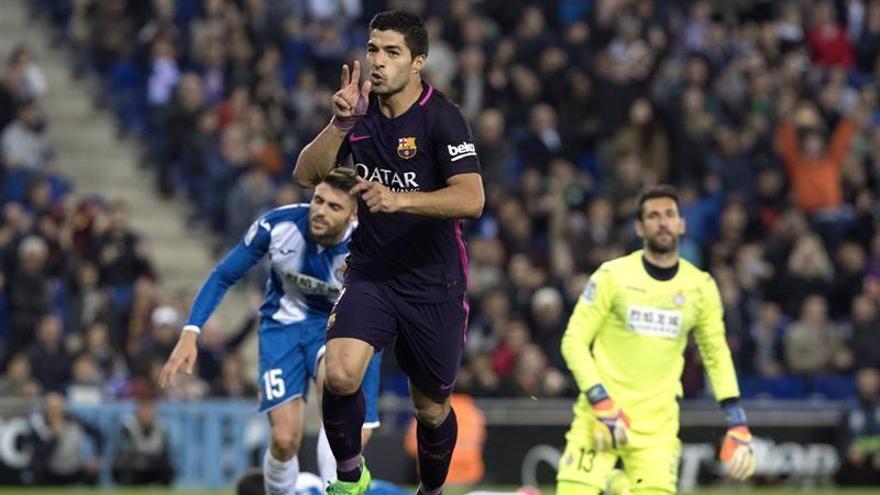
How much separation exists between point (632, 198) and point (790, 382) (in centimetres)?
293

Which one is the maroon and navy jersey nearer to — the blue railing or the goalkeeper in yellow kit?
the goalkeeper in yellow kit

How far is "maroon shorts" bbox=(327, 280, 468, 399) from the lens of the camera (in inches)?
397

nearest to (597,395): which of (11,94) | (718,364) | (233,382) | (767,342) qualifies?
(718,364)

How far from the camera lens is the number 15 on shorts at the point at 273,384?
40.1 ft

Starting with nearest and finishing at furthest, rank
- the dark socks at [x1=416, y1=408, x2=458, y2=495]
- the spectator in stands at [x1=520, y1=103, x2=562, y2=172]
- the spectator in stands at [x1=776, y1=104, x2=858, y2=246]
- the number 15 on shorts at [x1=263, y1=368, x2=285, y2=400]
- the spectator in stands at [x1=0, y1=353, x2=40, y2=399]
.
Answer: the dark socks at [x1=416, y1=408, x2=458, y2=495] < the number 15 on shorts at [x1=263, y1=368, x2=285, y2=400] < the spectator in stands at [x1=0, y1=353, x2=40, y2=399] < the spectator in stands at [x1=520, y1=103, x2=562, y2=172] < the spectator in stands at [x1=776, y1=104, x2=858, y2=246]

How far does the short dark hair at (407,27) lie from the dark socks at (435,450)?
2.06 metres

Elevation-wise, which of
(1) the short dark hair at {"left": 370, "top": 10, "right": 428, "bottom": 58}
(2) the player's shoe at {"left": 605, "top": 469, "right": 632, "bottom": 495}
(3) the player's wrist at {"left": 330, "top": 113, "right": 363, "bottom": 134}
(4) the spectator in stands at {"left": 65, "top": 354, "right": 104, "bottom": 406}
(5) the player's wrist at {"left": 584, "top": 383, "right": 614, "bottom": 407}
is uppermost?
(1) the short dark hair at {"left": 370, "top": 10, "right": 428, "bottom": 58}

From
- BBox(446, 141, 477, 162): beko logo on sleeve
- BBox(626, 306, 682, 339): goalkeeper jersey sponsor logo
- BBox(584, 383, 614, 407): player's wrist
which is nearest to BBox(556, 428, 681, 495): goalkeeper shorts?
BBox(584, 383, 614, 407): player's wrist

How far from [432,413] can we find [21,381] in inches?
396

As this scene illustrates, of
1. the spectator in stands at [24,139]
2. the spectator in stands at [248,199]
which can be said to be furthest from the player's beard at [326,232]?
the spectator in stands at [24,139]

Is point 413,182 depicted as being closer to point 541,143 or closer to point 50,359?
point 50,359

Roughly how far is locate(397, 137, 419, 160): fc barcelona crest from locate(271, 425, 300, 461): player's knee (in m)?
2.69

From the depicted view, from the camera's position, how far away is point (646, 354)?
471 inches

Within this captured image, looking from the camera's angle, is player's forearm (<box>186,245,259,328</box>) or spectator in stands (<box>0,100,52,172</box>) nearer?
player's forearm (<box>186,245,259,328</box>)
